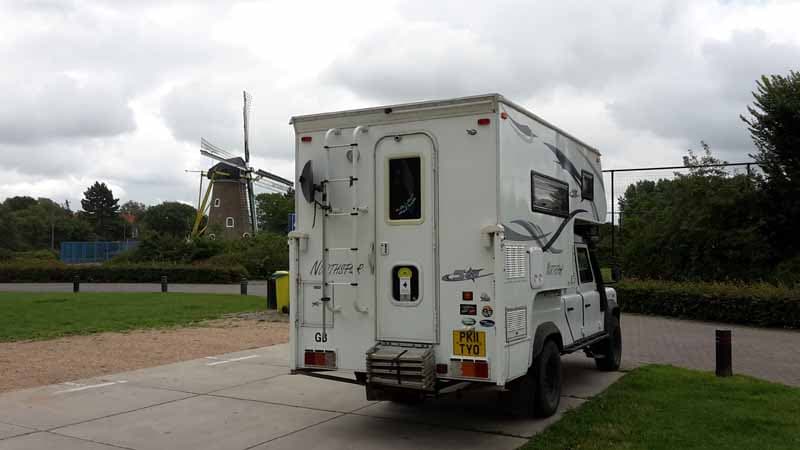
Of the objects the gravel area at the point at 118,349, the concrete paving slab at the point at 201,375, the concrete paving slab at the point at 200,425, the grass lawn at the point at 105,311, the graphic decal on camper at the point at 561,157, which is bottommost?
the concrete paving slab at the point at 200,425

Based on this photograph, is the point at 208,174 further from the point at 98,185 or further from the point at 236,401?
the point at 98,185

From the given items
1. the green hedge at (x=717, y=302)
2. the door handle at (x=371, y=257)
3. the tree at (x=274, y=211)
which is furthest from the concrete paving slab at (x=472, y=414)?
the tree at (x=274, y=211)

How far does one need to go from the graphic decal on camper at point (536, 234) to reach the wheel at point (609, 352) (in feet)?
8.92

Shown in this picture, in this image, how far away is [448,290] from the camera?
662 centimetres

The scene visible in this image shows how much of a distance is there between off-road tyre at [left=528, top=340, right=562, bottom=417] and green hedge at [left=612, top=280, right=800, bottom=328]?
11766mm

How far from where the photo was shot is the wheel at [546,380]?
732 centimetres

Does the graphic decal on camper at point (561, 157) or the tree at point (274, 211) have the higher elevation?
the tree at point (274, 211)

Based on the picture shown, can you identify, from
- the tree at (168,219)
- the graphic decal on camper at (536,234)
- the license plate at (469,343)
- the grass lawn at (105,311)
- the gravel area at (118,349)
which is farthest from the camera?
the tree at (168,219)

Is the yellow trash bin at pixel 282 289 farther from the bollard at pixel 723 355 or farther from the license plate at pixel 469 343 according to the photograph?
the license plate at pixel 469 343

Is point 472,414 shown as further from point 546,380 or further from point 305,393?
point 305,393

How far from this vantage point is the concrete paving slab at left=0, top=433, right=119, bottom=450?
6504 millimetres

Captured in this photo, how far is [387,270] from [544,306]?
1.97 m

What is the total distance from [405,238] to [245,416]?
2.88 m

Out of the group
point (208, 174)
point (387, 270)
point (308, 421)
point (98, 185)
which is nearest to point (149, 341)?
point (308, 421)
